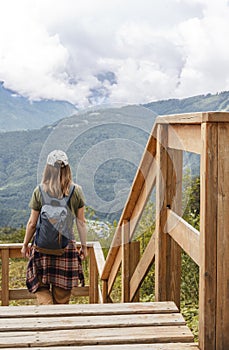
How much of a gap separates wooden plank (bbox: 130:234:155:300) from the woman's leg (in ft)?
1.37

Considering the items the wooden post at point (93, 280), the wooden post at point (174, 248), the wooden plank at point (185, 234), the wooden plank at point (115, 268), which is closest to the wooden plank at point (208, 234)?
the wooden plank at point (185, 234)

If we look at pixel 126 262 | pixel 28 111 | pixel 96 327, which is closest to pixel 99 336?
pixel 96 327

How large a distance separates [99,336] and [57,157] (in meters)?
1.39

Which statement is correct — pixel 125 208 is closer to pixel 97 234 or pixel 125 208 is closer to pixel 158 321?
pixel 158 321

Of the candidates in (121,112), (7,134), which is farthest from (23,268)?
(7,134)

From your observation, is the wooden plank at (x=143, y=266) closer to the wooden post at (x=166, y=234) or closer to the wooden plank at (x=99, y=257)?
the wooden post at (x=166, y=234)

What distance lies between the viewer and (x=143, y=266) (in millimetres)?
3000

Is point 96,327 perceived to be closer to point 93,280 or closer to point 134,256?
point 134,256

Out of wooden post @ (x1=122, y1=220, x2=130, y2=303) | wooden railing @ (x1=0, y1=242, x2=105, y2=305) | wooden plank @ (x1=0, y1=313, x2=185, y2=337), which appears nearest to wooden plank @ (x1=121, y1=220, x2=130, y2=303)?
wooden post @ (x1=122, y1=220, x2=130, y2=303)

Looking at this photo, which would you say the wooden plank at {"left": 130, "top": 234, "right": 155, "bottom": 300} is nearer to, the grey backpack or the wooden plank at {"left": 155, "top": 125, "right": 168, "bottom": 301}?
the wooden plank at {"left": 155, "top": 125, "right": 168, "bottom": 301}

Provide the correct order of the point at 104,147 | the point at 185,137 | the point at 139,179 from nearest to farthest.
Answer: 1. the point at 185,137
2. the point at 139,179
3. the point at 104,147

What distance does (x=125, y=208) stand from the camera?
3.16 meters

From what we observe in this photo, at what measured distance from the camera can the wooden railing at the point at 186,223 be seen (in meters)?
1.70

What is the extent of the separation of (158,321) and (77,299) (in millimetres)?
4914
